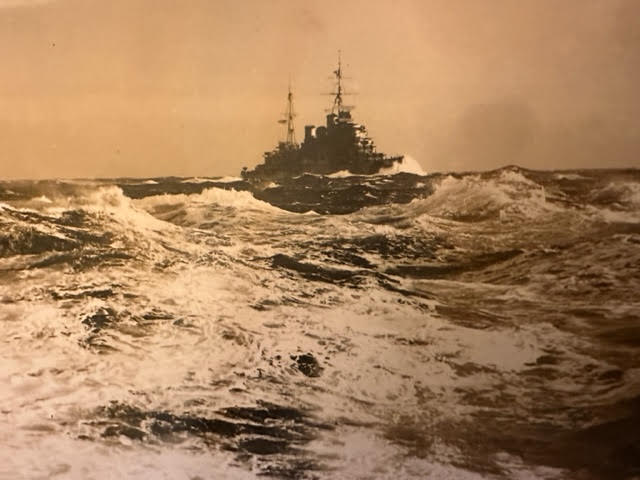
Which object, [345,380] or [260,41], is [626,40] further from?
[345,380]

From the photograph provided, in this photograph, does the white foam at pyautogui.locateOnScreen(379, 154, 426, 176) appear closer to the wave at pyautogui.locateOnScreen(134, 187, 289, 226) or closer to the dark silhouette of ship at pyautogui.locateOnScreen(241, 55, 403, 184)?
the dark silhouette of ship at pyautogui.locateOnScreen(241, 55, 403, 184)

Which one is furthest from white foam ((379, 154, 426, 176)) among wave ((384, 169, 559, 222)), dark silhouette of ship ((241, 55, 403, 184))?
wave ((384, 169, 559, 222))

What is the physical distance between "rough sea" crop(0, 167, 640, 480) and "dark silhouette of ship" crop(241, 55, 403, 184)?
2.9 inches

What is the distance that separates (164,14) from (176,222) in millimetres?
1146

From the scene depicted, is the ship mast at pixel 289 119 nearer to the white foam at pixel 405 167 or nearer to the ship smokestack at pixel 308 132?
the ship smokestack at pixel 308 132

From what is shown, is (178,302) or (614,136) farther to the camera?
(614,136)

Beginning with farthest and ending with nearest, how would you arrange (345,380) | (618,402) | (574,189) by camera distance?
1. (574,189)
2. (345,380)
3. (618,402)

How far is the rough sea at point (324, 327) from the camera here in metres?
2.79

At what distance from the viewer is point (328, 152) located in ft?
11.5

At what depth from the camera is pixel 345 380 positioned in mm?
3004

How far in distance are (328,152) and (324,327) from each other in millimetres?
993

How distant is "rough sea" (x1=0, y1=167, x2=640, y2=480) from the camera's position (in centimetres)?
279

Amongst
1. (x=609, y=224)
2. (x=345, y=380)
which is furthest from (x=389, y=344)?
(x=609, y=224)

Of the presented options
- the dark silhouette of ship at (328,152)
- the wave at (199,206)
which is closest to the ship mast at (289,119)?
the dark silhouette of ship at (328,152)
